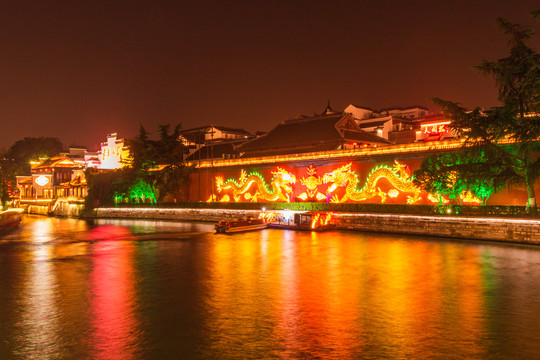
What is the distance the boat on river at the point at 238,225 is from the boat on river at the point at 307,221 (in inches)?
44.7

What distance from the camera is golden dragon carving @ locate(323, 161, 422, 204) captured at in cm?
2822

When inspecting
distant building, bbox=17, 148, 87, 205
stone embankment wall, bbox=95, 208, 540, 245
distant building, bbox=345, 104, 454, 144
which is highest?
distant building, bbox=345, 104, 454, 144

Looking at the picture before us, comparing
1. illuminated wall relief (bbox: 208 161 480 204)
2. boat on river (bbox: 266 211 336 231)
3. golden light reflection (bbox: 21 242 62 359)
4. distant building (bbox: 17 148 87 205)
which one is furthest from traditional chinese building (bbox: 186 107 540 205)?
distant building (bbox: 17 148 87 205)

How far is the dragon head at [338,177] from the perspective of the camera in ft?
104

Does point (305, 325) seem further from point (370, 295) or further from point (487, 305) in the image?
point (487, 305)

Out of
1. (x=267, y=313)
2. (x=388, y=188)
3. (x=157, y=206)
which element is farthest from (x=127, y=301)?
(x=157, y=206)

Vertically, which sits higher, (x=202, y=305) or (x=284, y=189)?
(x=284, y=189)

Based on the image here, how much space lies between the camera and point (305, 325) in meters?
8.91

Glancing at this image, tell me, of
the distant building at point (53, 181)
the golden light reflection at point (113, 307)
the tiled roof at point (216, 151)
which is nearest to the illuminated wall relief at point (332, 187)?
the tiled roof at point (216, 151)

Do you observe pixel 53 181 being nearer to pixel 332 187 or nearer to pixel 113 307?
pixel 332 187

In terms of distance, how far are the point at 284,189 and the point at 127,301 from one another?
25.0m

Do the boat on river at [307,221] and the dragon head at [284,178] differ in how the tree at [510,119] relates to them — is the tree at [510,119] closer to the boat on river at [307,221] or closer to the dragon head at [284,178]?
the boat on river at [307,221]

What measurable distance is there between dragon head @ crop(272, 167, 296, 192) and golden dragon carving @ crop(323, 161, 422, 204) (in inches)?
114

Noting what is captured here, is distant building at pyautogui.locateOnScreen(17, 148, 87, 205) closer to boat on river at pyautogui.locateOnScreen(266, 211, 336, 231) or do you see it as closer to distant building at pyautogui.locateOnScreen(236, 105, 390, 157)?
distant building at pyautogui.locateOnScreen(236, 105, 390, 157)
